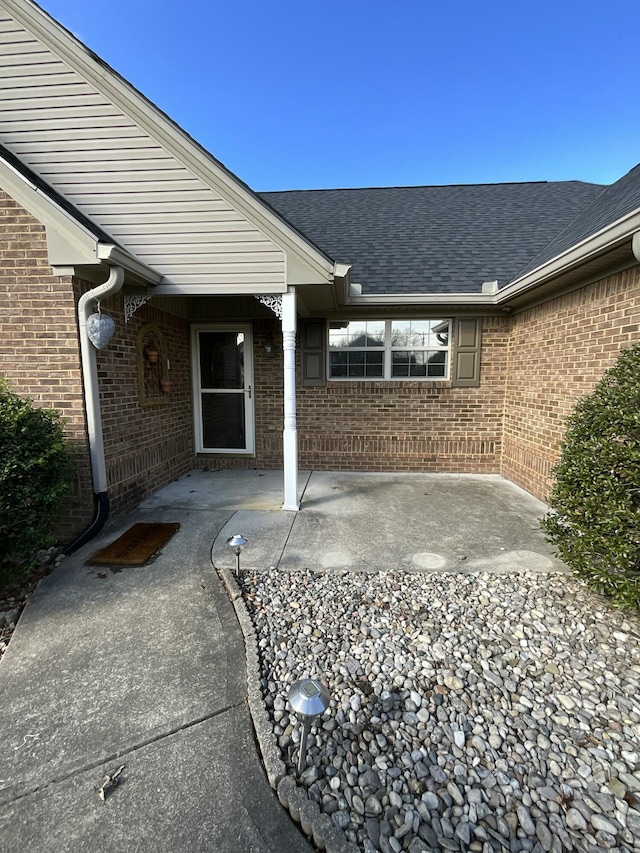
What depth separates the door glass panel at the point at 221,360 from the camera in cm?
677

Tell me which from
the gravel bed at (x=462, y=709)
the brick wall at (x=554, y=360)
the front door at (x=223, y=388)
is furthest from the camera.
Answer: the front door at (x=223, y=388)

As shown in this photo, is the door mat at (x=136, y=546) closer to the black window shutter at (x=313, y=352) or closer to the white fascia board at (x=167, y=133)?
the white fascia board at (x=167, y=133)

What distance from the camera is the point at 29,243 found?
384 centimetres

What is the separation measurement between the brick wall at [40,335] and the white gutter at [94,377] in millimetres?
63

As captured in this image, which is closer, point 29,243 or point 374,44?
point 29,243

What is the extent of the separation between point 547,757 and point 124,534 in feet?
12.6

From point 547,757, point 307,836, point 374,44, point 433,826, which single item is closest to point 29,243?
point 307,836

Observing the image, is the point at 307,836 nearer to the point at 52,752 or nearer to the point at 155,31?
the point at 52,752

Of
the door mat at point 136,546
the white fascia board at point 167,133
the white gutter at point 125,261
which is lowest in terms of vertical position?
the door mat at point 136,546

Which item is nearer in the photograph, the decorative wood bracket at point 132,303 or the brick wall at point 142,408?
Result: the brick wall at point 142,408

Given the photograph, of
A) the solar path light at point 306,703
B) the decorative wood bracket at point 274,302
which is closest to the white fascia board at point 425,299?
the decorative wood bracket at point 274,302

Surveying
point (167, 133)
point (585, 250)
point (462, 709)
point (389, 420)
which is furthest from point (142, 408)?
point (585, 250)

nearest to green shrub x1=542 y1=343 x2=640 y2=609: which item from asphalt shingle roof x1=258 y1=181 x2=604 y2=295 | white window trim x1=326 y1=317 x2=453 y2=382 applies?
white window trim x1=326 y1=317 x2=453 y2=382

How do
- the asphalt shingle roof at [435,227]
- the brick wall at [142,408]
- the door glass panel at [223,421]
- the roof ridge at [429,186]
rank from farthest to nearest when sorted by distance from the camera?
the roof ridge at [429,186], the door glass panel at [223,421], the asphalt shingle roof at [435,227], the brick wall at [142,408]
